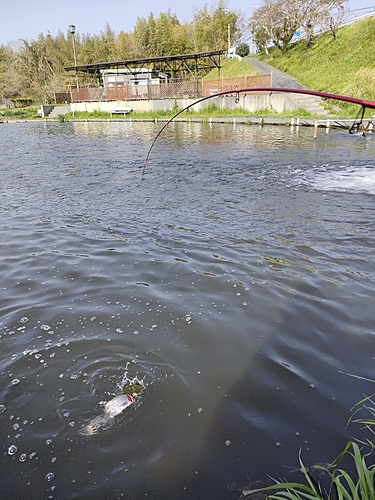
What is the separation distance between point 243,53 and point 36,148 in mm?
63462

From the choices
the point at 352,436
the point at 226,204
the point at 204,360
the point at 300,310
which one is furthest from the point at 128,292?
the point at 226,204

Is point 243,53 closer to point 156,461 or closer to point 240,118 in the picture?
point 240,118

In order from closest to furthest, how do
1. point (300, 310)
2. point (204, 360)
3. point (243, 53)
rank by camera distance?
1. point (204, 360)
2. point (300, 310)
3. point (243, 53)

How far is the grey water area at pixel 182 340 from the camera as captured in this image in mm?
2439

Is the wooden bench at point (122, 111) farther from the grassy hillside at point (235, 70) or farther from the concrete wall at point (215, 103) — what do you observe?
the grassy hillside at point (235, 70)

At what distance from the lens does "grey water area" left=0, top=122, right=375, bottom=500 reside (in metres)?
2.44

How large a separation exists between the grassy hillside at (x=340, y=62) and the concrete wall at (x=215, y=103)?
4823 mm

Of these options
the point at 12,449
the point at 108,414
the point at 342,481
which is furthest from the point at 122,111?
the point at 342,481

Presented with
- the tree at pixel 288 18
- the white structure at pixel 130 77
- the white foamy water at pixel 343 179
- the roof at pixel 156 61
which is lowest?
the white foamy water at pixel 343 179

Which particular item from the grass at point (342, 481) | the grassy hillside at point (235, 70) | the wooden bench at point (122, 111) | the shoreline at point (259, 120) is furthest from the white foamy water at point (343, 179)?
the grassy hillside at point (235, 70)

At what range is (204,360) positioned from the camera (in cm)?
337

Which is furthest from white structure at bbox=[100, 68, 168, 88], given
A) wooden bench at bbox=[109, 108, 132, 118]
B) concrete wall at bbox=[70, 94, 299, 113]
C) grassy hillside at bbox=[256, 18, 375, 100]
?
grassy hillside at bbox=[256, 18, 375, 100]

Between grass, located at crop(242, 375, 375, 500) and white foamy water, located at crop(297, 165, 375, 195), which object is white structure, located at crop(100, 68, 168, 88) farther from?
grass, located at crop(242, 375, 375, 500)

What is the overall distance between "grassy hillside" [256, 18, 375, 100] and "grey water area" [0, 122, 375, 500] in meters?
Answer: 24.9
